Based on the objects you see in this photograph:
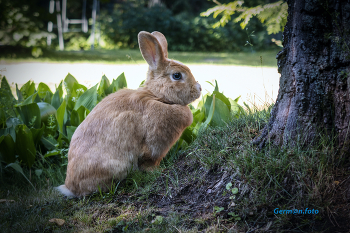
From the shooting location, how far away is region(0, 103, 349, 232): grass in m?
1.82

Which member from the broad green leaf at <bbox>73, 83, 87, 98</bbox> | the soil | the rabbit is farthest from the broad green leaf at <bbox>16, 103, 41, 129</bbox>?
the soil

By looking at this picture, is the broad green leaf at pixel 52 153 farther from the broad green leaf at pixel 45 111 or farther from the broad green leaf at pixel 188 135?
the broad green leaf at pixel 188 135

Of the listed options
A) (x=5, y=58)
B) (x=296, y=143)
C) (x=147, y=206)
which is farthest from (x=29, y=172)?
(x=5, y=58)

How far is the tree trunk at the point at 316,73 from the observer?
189cm

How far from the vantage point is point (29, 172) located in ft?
10.2

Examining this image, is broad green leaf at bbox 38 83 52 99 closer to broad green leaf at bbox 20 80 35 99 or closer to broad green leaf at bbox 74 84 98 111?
broad green leaf at bbox 20 80 35 99

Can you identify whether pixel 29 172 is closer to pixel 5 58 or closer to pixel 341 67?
pixel 341 67

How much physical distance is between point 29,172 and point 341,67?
2964 mm

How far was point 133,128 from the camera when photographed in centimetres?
248

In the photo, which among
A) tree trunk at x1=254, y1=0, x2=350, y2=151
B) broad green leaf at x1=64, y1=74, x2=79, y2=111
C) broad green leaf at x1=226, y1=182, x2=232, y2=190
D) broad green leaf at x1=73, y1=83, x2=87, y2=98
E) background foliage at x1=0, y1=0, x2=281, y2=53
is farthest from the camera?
background foliage at x1=0, y1=0, x2=281, y2=53

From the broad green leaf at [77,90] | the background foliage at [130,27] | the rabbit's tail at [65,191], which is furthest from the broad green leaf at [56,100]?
the background foliage at [130,27]

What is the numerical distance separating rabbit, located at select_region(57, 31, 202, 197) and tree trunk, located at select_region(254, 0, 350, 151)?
0.86 metres

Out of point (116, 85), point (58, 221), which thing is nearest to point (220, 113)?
point (116, 85)

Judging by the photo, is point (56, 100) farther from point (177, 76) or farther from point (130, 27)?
point (130, 27)
